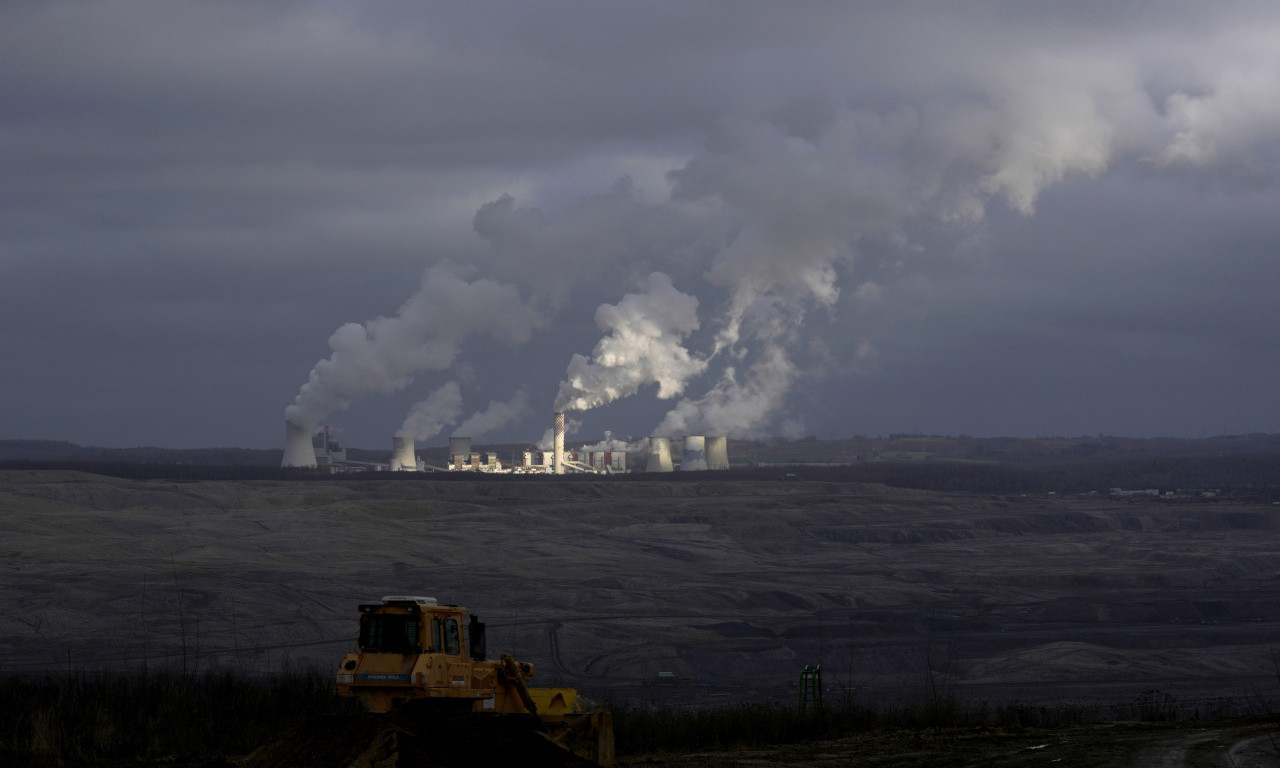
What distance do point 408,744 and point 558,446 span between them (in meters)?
137

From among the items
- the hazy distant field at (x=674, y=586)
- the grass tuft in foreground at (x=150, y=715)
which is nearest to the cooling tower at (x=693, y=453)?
the hazy distant field at (x=674, y=586)

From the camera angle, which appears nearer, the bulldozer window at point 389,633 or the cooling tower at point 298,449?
the bulldozer window at point 389,633

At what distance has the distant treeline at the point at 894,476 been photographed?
146 meters

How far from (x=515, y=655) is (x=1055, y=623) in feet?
81.5

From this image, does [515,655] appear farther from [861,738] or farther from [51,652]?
[861,738]

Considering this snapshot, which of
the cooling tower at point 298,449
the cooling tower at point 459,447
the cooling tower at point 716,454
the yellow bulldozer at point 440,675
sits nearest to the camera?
the yellow bulldozer at point 440,675

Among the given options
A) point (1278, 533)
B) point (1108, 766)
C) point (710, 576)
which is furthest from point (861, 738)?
point (1278, 533)

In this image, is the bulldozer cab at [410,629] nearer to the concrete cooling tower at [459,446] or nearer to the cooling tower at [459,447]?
the cooling tower at [459,447]

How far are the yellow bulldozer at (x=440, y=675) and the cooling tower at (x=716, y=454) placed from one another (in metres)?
143

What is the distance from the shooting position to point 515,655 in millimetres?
46719

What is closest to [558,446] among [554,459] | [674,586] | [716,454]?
[554,459]

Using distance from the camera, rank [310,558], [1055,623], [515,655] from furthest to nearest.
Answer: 1. [310,558]
2. [1055,623]
3. [515,655]

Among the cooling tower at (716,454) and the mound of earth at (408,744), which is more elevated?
the cooling tower at (716,454)

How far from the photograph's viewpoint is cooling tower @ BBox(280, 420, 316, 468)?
136250 mm
